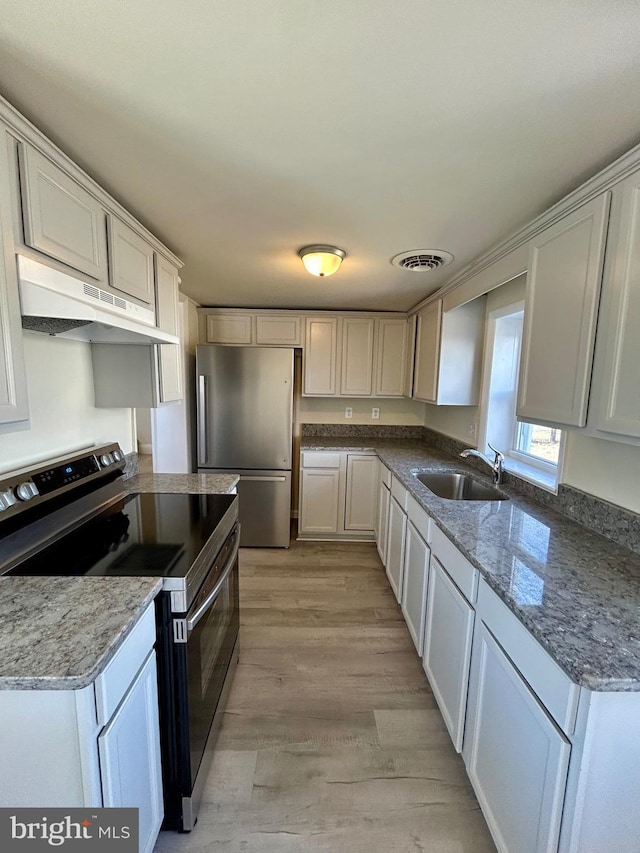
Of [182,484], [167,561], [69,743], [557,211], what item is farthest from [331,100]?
[182,484]

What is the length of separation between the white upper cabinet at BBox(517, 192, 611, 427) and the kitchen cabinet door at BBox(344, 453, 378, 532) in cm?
180

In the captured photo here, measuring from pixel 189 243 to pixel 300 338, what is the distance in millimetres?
1577

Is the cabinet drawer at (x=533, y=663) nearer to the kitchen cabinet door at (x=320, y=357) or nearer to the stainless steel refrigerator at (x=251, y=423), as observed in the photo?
the stainless steel refrigerator at (x=251, y=423)

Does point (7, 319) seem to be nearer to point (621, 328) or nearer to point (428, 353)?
point (621, 328)

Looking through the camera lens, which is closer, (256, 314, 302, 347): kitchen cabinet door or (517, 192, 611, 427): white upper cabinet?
(517, 192, 611, 427): white upper cabinet

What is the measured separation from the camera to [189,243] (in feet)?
6.20

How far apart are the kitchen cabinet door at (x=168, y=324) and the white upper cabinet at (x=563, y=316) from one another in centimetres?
176

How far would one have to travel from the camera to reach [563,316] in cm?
131

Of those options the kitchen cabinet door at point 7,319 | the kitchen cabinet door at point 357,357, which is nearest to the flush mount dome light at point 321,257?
the kitchen cabinet door at point 7,319

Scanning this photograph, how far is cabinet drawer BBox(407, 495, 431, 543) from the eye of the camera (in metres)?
1.76

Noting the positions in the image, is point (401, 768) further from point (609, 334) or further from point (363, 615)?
point (609, 334)

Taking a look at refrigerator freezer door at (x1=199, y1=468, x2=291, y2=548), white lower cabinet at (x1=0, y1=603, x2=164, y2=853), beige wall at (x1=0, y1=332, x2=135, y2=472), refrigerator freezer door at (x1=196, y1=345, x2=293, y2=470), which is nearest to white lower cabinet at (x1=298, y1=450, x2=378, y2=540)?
refrigerator freezer door at (x1=199, y1=468, x2=291, y2=548)

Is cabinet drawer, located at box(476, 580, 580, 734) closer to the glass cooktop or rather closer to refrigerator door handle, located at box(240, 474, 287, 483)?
the glass cooktop

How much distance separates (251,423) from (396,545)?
5.13ft
